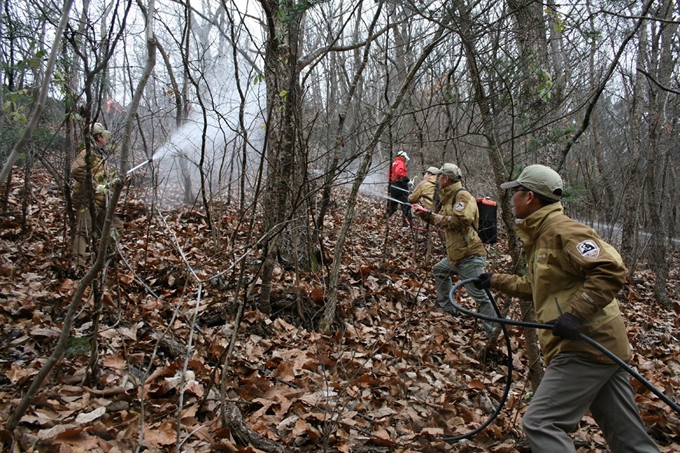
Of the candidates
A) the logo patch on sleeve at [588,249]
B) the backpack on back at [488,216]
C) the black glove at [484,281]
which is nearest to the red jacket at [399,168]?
the backpack on back at [488,216]

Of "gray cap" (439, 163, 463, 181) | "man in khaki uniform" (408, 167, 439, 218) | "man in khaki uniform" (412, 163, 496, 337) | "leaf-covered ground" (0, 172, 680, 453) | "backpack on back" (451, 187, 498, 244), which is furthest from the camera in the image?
"man in khaki uniform" (408, 167, 439, 218)

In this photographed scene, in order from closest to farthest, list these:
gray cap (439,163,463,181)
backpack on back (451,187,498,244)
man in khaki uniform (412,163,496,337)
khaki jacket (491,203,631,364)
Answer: khaki jacket (491,203,631,364)
man in khaki uniform (412,163,496,337)
gray cap (439,163,463,181)
backpack on back (451,187,498,244)

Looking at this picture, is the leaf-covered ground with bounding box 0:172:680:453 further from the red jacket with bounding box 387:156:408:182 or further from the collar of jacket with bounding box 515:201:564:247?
the red jacket with bounding box 387:156:408:182

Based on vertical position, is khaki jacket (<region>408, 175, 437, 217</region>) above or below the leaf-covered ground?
above

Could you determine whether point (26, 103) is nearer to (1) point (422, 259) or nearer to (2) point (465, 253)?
(2) point (465, 253)

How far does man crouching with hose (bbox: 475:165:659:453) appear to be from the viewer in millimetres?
2578

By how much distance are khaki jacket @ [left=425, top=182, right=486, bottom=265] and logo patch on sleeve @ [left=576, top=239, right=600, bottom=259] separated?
306cm

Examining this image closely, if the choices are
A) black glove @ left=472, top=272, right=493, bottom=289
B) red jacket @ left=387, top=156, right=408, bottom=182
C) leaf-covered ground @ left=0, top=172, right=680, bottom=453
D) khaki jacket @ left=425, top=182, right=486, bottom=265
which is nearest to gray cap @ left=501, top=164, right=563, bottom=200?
black glove @ left=472, top=272, right=493, bottom=289

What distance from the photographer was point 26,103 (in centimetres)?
564

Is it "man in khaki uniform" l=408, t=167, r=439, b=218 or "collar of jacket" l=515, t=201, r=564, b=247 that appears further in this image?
"man in khaki uniform" l=408, t=167, r=439, b=218

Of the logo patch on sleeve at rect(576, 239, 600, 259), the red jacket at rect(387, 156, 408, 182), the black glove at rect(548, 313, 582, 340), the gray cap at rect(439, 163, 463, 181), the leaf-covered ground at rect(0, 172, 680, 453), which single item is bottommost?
the leaf-covered ground at rect(0, 172, 680, 453)

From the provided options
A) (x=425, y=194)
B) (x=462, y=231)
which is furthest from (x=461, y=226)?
(x=425, y=194)

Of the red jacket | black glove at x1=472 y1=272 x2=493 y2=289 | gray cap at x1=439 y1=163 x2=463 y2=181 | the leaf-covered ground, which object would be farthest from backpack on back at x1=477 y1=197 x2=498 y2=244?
black glove at x1=472 y1=272 x2=493 y2=289

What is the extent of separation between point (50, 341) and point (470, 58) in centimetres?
460
